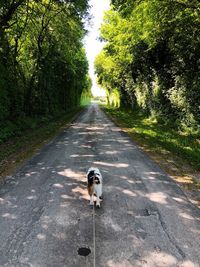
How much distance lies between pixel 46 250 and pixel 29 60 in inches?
944

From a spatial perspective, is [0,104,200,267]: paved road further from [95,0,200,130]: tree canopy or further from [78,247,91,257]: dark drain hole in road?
[95,0,200,130]: tree canopy

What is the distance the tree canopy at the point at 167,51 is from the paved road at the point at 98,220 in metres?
9.23

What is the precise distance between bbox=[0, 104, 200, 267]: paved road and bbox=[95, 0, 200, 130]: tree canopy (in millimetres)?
9234

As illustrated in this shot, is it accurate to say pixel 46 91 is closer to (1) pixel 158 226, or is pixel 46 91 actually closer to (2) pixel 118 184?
(2) pixel 118 184

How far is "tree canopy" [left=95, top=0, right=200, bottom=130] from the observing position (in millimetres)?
15812

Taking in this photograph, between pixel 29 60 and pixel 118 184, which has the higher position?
pixel 29 60

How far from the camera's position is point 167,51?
22125 millimetres

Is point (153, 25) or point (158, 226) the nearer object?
point (158, 226)

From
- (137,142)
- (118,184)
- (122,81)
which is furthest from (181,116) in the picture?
(122,81)

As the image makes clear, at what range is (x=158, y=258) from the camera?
483 centimetres

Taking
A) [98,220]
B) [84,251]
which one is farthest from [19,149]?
[84,251]

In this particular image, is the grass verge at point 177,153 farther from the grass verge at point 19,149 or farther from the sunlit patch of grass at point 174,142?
the grass verge at point 19,149

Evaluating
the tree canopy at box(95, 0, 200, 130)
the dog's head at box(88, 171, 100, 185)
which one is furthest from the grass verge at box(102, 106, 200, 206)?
the dog's head at box(88, 171, 100, 185)

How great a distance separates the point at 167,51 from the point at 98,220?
18.8 m
